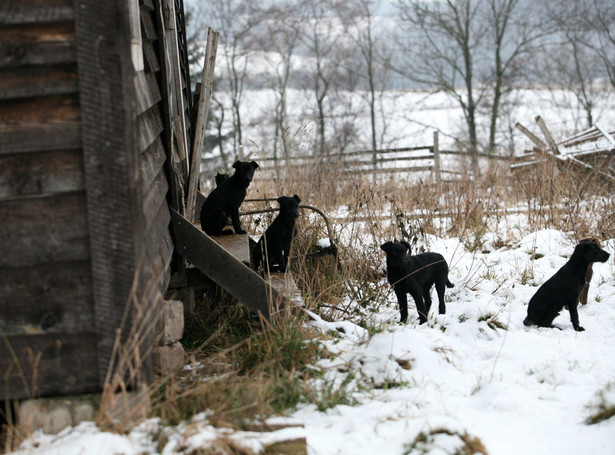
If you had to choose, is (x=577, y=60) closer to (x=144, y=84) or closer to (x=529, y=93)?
(x=529, y=93)

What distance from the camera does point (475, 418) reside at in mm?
3256

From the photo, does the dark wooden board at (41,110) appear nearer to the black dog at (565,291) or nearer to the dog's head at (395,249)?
the dog's head at (395,249)

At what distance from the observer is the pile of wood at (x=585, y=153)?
11297mm

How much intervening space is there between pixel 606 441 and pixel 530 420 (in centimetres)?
40

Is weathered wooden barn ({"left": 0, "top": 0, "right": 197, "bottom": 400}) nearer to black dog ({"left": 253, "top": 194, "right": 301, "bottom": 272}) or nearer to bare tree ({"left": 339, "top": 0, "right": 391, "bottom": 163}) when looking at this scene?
black dog ({"left": 253, "top": 194, "right": 301, "bottom": 272})

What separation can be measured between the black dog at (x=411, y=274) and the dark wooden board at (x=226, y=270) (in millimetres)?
1180

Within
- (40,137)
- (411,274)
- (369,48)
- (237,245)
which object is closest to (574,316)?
(411,274)

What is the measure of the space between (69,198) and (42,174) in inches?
6.6

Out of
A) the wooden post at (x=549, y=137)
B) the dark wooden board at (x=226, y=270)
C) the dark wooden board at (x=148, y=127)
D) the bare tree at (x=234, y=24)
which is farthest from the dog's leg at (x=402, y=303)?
the bare tree at (x=234, y=24)

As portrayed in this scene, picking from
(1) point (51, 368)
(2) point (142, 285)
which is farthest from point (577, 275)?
(1) point (51, 368)

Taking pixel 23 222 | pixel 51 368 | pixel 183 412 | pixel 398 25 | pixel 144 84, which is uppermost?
pixel 398 25

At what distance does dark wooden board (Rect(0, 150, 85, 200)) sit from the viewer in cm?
287

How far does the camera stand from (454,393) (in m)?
3.59

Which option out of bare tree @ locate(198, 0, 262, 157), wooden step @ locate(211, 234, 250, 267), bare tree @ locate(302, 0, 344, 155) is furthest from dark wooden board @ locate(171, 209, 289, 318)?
bare tree @ locate(302, 0, 344, 155)
